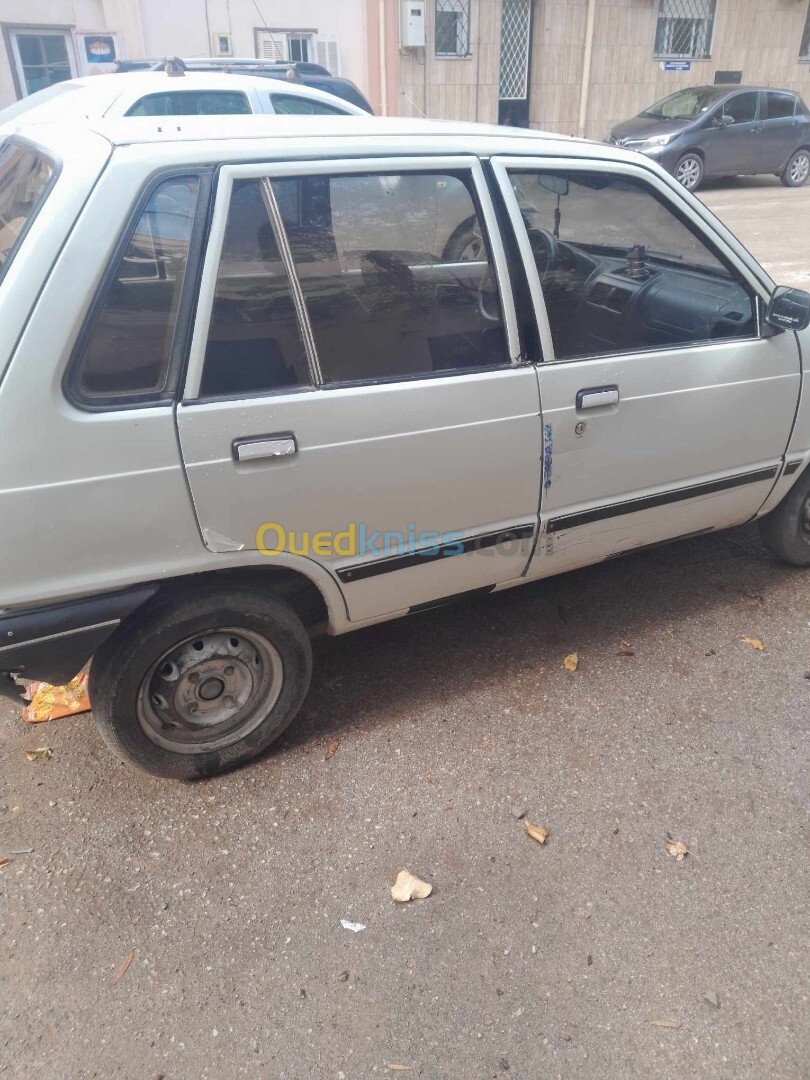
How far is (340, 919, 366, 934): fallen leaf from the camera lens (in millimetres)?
2230

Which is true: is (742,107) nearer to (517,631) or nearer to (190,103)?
(190,103)

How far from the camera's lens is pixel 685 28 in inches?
727

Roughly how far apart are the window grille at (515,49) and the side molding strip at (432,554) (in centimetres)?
1715

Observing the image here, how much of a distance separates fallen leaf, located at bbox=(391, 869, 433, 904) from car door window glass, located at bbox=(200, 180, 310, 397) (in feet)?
4.85

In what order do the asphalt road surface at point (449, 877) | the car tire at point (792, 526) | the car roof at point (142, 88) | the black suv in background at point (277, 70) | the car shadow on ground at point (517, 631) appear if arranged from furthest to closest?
the black suv in background at point (277, 70), the car roof at point (142, 88), the car tire at point (792, 526), the car shadow on ground at point (517, 631), the asphalt road surface at point (449, 877)

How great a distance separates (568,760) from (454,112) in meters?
16.8

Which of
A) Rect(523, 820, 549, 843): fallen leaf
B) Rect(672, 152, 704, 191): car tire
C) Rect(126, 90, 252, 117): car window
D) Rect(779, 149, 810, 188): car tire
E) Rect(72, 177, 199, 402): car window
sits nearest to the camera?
Rect(72, 177, 199, 402): car window

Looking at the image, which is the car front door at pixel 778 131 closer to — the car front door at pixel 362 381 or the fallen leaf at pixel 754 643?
the fallen leaf at pixel 754 643

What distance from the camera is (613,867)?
2391mm

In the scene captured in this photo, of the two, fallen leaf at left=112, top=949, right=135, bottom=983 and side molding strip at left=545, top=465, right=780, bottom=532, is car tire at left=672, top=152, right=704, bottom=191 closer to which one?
side molding strip at left=545, top=465, right=780, bottom=532

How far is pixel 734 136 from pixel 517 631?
1383cm

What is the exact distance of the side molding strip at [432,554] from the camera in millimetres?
2641

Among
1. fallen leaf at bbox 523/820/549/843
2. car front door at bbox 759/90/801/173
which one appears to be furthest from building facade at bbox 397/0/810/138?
fallen leaf at bbox 523/820/549/843

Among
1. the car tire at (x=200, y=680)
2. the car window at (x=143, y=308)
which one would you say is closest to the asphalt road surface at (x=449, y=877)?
the car tire at (x=200, y=680)
